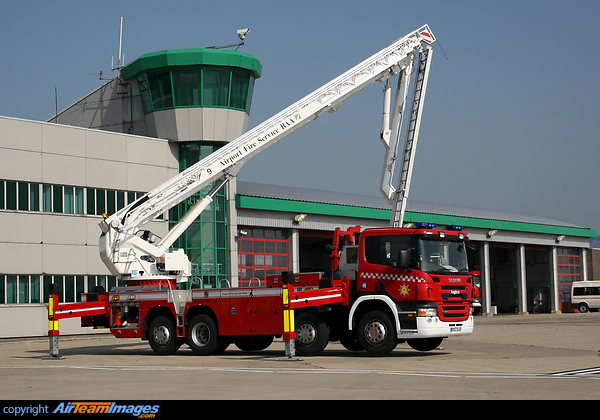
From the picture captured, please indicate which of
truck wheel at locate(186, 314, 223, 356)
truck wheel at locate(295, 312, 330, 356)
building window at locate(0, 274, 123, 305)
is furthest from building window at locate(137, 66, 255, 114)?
truck wheel at locate(295, 312, 330, 356)

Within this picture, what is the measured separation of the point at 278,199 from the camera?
44625 mm

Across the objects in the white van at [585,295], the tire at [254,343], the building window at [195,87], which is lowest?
the white van at [585,295]

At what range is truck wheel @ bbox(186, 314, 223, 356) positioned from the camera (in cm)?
2078

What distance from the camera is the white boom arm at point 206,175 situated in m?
23.2

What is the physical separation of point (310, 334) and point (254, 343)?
2.96 m

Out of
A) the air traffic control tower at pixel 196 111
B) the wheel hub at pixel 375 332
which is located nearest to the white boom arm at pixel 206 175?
the wheel hub at pixel 375 332

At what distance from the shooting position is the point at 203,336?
21.1m

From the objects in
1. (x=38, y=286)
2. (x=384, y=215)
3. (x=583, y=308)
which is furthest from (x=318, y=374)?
(x=583, y=308)

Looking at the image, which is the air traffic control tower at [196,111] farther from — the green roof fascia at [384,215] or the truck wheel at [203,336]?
the truck wheel at [203,336]

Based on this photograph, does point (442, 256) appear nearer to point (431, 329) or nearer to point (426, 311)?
point (426, 311)

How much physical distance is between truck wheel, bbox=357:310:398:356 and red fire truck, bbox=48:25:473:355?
0.08 ft

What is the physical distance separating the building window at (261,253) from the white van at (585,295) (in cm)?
2953

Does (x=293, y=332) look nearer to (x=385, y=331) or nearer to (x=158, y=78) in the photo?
(x=385, y=331)
